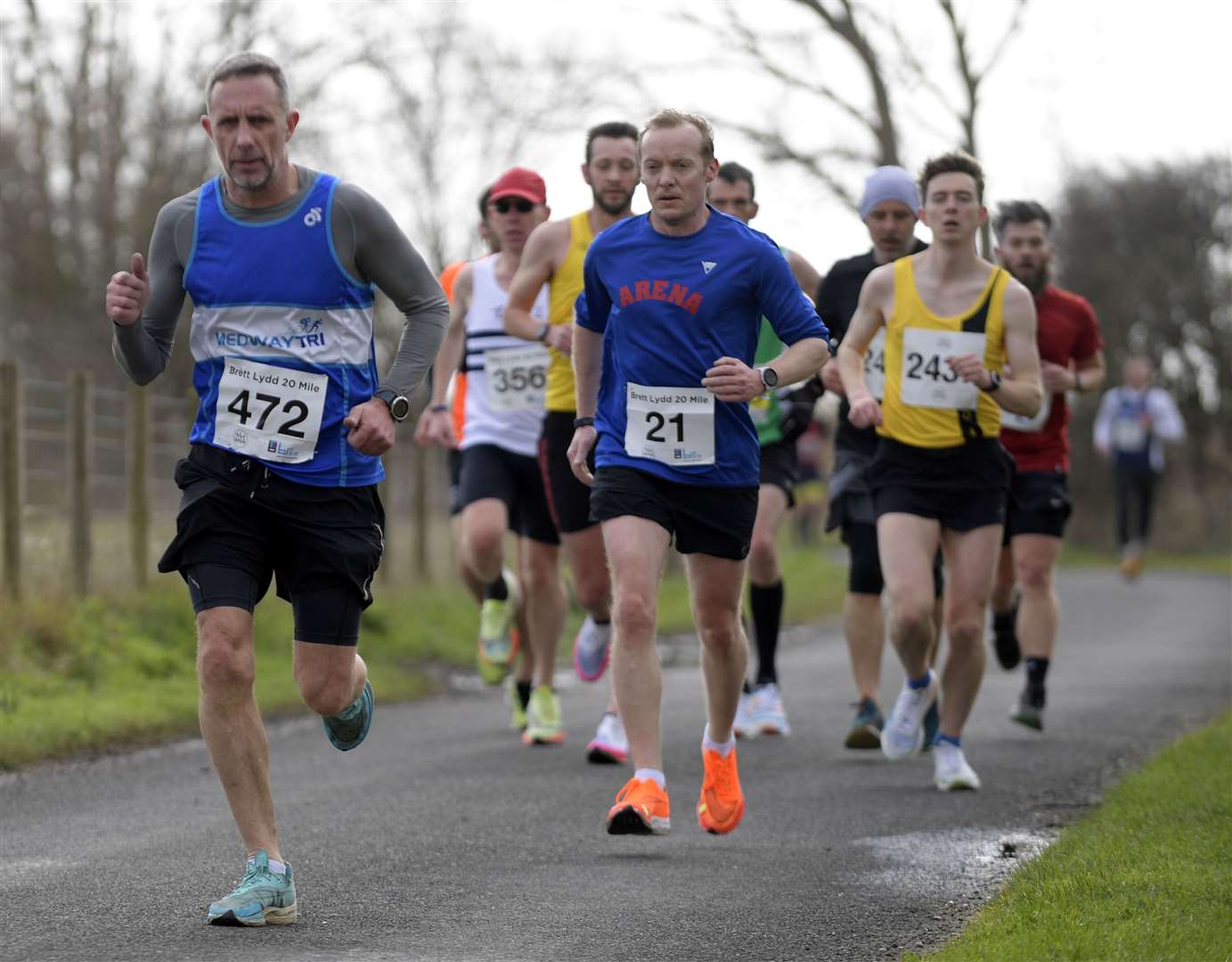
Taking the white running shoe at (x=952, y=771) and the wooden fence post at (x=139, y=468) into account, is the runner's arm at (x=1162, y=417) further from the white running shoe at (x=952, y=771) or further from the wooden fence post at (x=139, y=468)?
the white running shoe at (x=952, y=771)

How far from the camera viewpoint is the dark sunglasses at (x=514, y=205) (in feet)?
31.7

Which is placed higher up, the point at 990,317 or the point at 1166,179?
the point at 1166,179

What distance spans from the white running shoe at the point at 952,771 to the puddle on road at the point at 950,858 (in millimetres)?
1003

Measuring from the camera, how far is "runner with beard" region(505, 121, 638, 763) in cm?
845

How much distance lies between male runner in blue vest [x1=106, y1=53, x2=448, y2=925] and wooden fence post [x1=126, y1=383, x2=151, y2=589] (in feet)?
27.4

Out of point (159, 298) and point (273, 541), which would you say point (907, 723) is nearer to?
point (273, 541)

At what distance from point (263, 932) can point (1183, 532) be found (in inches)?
1361

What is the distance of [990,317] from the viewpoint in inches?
310

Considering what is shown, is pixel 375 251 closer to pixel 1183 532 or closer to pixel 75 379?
pixel 75 379

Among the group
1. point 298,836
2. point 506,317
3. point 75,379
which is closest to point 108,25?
point 75,379

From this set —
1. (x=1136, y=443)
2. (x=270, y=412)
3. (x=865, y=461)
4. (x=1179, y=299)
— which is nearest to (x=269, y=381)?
(x=270, y=412)

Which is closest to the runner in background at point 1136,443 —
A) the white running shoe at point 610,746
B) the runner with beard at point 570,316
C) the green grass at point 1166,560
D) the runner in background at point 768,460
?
the green grass at point 1166,560

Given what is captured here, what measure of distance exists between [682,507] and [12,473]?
697 centimetres

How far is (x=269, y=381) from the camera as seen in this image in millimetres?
5363
